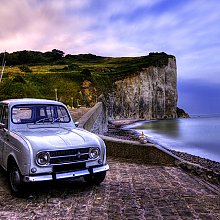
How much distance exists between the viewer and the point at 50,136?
641 centimetres

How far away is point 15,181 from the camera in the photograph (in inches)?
245

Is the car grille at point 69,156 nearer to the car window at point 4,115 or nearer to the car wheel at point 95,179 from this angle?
the car wheel at point 95,179

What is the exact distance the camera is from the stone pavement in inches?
213

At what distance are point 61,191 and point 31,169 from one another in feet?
3.68

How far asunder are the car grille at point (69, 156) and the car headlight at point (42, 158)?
77mm

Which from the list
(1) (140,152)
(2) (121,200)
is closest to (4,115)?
(2) (121,200)

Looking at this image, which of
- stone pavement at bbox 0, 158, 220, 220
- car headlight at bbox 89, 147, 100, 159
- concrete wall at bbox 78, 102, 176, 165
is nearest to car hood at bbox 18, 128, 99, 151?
car headlight at bbox 89, 147, 100, 159

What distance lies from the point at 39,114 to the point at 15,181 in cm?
183

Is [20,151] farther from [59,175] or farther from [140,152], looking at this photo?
[140,152]

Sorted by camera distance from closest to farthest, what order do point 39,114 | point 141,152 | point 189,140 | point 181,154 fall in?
point 39,114, point 141,152, point 181,154, point 189,140

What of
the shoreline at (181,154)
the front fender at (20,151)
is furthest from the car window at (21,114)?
the shoreline at (181,154)

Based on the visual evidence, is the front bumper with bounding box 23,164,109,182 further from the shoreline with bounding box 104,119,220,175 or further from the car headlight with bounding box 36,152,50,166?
the shoreline with bounding box 104,119,220,175

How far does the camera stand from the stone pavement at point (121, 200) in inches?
213

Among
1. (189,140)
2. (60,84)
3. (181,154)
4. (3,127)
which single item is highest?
(60,84)
